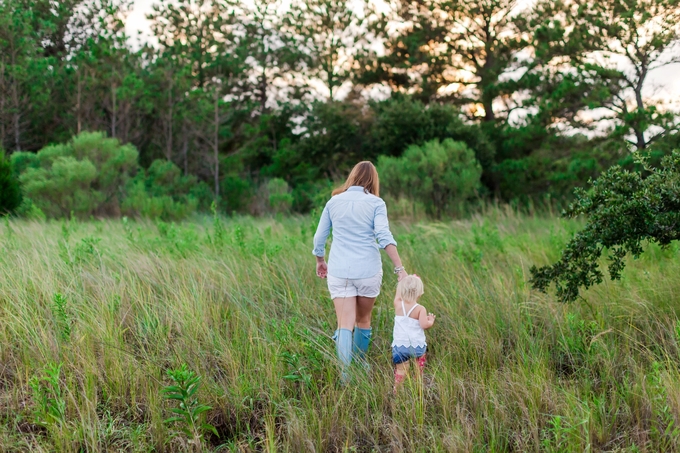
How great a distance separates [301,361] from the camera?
4.48 meters

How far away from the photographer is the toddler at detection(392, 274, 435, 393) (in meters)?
4.28

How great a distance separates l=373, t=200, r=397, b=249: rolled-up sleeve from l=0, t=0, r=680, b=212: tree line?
13.1m

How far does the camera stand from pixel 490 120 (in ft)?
85.9

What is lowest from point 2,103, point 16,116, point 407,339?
point 407,339

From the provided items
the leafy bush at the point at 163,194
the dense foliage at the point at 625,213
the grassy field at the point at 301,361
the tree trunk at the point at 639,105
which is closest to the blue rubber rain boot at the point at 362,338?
the grassy field at the point at 301,361

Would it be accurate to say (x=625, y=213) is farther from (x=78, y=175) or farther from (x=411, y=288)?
(x=78, y=175)

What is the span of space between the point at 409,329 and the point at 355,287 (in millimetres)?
587

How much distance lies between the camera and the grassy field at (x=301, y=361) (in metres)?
3.60

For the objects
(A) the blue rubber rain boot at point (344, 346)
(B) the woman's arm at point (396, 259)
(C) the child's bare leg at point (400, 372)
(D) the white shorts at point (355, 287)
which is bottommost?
(C) the child's bare leg at point (400, 372)

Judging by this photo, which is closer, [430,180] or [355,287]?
[355,287]

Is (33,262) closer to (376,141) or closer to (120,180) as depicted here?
(120,180)

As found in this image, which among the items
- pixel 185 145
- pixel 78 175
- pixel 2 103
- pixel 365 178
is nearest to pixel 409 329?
pixel 365 178

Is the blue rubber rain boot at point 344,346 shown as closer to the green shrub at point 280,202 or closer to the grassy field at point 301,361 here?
the grassy field at point 301,361

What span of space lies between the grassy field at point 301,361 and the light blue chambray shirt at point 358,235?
0.64m
